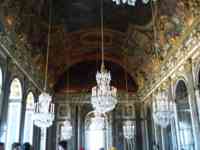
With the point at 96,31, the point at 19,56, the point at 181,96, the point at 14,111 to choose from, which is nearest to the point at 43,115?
the point at 14,111

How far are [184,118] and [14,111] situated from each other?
6.94 meters

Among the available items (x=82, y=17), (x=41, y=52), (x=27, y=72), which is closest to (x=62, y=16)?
(x=82, y=17)

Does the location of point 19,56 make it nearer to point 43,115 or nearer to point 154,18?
point 43,115

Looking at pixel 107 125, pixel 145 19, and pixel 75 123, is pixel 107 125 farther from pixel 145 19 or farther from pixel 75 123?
pixel 145 19

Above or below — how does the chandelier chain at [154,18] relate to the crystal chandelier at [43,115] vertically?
above

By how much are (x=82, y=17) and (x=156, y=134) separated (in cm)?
747

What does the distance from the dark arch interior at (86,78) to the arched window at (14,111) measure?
675 cm

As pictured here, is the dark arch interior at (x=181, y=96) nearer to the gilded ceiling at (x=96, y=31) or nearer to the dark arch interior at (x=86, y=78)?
the gilded ceiling at (x=96, y=31)

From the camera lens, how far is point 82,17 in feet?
44.6

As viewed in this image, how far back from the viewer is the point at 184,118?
10.6 metres

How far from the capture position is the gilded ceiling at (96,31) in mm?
10266

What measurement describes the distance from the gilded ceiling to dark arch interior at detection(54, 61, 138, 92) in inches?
3.8

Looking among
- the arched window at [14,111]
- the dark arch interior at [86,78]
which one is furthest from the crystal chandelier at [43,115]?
→ the dark arch interior at [86,78]

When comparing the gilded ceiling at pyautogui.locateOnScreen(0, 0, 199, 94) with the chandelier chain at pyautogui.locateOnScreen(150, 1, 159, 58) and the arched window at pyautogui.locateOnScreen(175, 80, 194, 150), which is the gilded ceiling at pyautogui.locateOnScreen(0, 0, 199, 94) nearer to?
the chandelier chain at pyautogui.locateOnScreen(150, 1, 159, 58)
